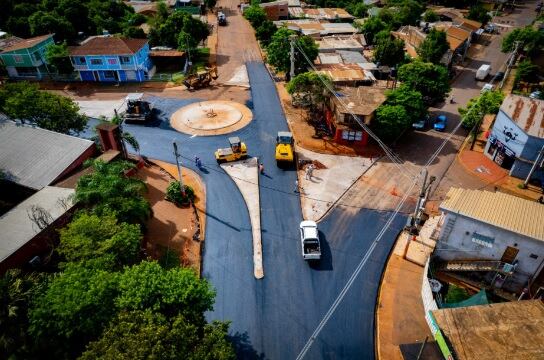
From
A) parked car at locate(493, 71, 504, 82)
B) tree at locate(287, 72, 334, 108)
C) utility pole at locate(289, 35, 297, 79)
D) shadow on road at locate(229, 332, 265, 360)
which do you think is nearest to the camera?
shadow on road at locate(229, 332, 265, 360)

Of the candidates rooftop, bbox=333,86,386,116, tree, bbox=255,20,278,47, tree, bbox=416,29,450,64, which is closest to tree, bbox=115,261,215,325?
rooftop, bbox=333,86,386,116

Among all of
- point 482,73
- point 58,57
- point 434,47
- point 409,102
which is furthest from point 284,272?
point 482,73

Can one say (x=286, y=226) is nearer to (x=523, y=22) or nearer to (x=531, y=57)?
(x=531, y=57)

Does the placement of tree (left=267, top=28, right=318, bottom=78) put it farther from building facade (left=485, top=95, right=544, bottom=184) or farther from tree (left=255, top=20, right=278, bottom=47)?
building facade (left=485, top=95, right=544, bottom=184)

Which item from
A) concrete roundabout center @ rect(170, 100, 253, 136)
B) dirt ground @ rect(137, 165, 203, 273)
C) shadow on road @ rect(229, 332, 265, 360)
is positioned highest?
concrete roundabout center @ rect(170, 100, 253, 136)

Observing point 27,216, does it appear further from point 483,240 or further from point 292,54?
point 292,54

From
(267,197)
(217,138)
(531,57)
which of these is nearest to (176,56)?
(217,138)
